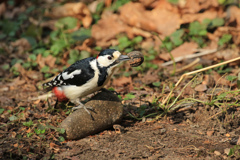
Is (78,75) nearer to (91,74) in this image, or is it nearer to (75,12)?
(91,74)

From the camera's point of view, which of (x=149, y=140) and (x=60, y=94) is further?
(x=60, y=94)

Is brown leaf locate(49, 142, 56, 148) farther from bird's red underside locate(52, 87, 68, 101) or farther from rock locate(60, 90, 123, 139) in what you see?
bird's red underside locate(52, 87, 68, 101)

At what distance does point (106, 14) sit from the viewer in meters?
7.35

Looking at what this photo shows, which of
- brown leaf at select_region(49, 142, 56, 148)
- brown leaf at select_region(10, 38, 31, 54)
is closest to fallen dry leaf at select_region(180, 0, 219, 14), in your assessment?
brown leaf at select_region(10, 38, 31, 54)

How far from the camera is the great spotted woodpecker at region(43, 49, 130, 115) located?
12.5 ft

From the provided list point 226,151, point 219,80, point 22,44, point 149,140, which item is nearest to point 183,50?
point 219,80

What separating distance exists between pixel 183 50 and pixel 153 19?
106 cm

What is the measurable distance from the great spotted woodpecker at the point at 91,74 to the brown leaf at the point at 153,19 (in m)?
2.86

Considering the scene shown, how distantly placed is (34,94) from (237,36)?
3.81 meters

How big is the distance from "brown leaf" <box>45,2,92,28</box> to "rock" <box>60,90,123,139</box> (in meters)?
3.54

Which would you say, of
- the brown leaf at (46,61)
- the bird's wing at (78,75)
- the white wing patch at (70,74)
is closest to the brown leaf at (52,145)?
the bird's wing at (78,75)

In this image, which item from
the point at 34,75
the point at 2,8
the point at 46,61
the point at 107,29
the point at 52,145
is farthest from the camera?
the point at 2,8

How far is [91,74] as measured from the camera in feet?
12.5

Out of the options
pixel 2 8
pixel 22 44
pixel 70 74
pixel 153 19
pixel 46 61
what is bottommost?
pixel 70 74
